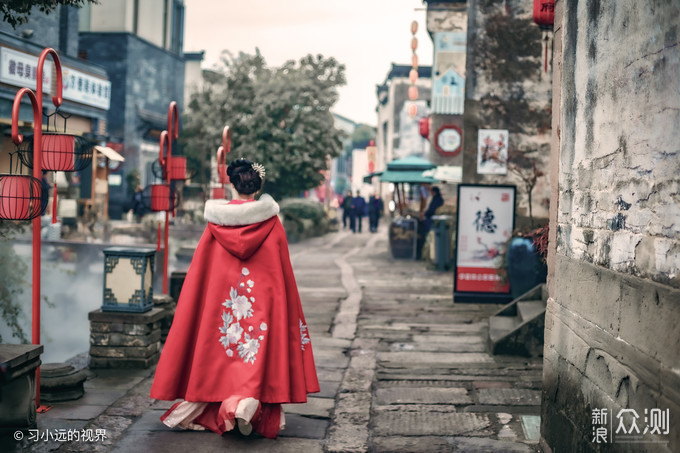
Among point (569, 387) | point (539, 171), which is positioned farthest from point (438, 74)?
point (569, 387)

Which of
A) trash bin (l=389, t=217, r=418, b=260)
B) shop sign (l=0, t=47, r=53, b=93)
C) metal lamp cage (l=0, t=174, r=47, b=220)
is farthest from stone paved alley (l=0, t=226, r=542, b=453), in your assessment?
shop sign (l=0, t=47, r=53, b=93)

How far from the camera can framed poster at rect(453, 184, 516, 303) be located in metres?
10.3

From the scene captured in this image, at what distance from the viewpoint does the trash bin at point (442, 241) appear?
15242 mm

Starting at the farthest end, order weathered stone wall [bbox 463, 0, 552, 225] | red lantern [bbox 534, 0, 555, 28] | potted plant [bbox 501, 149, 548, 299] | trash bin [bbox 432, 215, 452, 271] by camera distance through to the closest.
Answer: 1. trash bin [bbox 432, 215, 452, 271]
2. weathered stone wall [bbox 463, 0, 552, 225]
3. potted plant [bbox 501, 149, 548, 299]
4. red lantern [bbox 534, 0, 555, 28]

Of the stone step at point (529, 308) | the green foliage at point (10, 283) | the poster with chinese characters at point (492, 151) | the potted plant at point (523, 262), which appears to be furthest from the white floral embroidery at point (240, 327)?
the poster with chinese characters at point (492, 151)

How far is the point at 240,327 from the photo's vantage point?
4781 millimetres

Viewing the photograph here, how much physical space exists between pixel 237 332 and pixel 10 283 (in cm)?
343

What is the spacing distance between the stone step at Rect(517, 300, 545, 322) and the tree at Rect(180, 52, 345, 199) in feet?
54.6

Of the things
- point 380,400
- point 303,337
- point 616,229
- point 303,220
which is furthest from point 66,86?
point 616,229

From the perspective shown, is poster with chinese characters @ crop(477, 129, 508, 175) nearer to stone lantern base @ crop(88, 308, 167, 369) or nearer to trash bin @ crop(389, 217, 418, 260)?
trash bin @ crop(389, 217, 418, 260)

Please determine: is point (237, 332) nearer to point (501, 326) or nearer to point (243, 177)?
point (243, 177)

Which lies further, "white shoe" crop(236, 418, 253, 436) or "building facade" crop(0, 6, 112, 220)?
"building facade" crop(0, 6, 112, 220)

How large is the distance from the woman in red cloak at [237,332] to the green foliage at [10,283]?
2552 mm

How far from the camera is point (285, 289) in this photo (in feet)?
16.1
